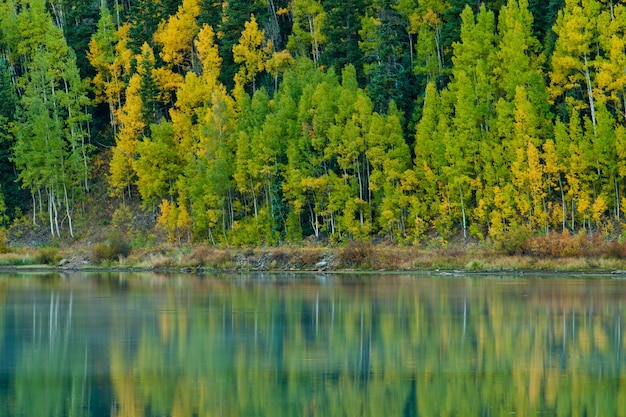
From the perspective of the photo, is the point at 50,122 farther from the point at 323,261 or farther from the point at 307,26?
the point at 323,261

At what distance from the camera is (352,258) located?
2217 inches

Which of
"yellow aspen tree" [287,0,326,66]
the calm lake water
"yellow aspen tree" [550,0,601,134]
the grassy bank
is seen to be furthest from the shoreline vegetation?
"yellow aspen tree" [287,0,326,66]

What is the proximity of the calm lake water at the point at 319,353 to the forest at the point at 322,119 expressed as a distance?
20.6 m

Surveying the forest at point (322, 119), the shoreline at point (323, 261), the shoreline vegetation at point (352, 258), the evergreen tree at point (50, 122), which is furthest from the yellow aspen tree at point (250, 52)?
the shoreline at point (323, 261)

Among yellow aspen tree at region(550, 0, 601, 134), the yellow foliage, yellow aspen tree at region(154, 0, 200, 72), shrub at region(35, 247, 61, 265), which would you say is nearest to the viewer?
yellow aspen tree at region(550, 0, 601, 134)

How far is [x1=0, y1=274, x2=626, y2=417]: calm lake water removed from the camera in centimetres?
1681

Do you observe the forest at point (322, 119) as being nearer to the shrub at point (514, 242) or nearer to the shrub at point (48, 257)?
the shrub at point (514, 242)

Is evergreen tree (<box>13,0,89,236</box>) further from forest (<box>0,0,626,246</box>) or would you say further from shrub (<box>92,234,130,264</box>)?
shrub (<box>92,234,130,264</box>)

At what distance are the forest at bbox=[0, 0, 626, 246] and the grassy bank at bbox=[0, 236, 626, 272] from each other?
4.42 m

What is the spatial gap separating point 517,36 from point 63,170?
3959cm

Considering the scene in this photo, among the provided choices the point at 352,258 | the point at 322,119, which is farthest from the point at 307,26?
the point at 352,258

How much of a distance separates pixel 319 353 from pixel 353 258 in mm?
33933

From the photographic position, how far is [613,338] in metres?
24.0

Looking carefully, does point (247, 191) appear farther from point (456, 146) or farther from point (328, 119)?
point (456, 146)
